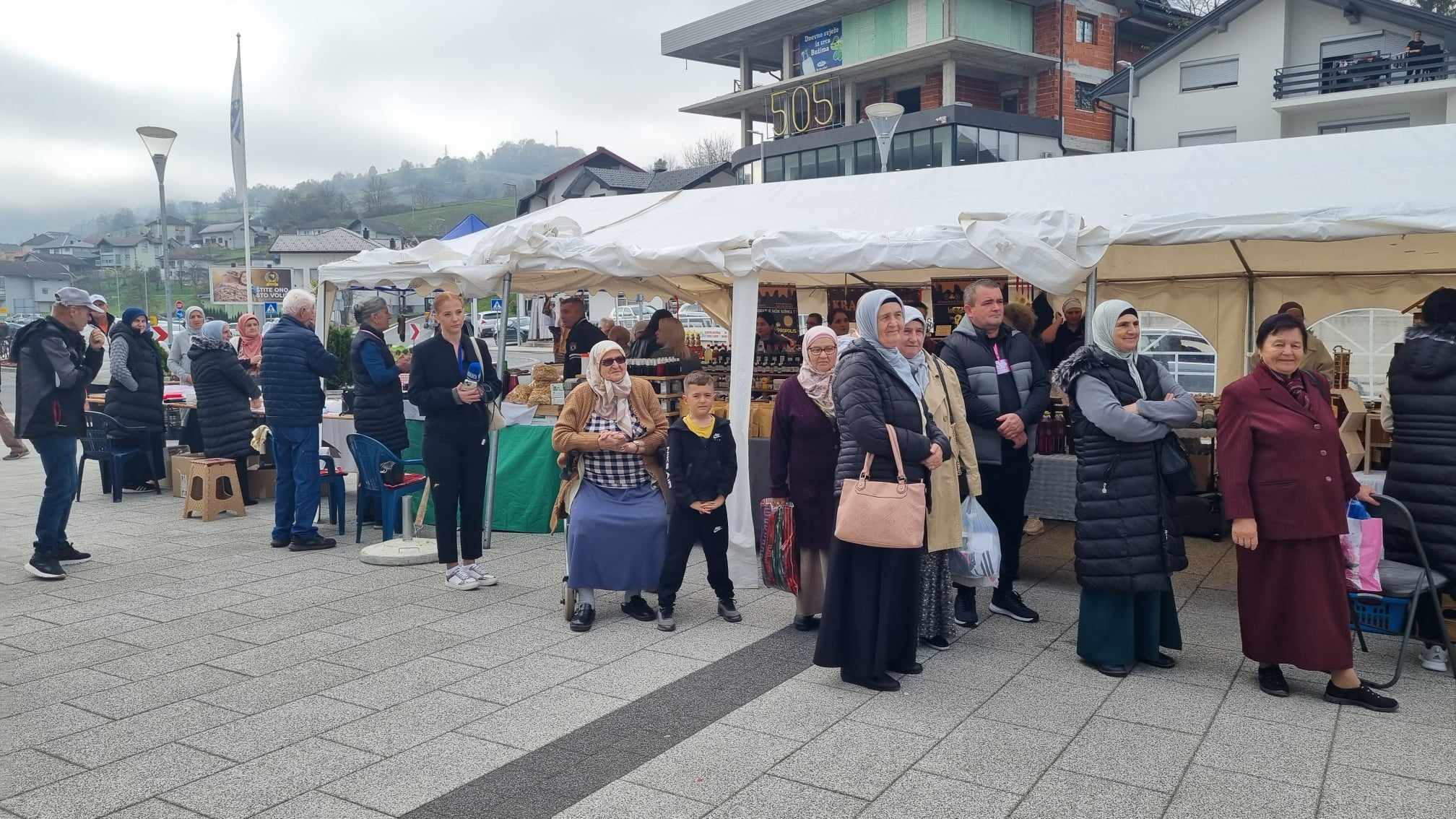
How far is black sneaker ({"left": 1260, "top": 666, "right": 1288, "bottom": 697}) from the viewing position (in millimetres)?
4531

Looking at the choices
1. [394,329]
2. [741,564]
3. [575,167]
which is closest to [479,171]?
[575,167]

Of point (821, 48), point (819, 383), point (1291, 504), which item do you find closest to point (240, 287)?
point (821, 48)

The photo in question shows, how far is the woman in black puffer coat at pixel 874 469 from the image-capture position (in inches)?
179

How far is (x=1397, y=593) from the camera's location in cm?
463

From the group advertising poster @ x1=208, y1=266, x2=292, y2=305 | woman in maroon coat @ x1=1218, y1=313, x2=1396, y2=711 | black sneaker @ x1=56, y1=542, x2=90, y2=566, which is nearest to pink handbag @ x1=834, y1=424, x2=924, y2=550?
woman in maroon coat @ x1=1218, y1=313, x2=1396, y2=711

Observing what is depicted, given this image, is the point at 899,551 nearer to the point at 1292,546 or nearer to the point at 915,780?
the point at 915,780

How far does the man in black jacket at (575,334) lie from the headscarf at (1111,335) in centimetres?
470

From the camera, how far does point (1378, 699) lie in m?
4.31

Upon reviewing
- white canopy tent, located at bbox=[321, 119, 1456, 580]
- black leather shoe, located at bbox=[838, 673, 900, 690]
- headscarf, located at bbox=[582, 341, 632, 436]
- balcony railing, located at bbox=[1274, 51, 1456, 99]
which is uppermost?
balcony railing, located at bbox=[1274, 51, 1456, 99]

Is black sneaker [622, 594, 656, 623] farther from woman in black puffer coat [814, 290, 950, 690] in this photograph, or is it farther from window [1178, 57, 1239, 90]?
window [1178, 57, 1239, 90]

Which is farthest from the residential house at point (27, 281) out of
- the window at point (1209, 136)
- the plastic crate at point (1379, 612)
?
the plastic crate at point (1379, 612)

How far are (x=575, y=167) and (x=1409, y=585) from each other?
59.3m

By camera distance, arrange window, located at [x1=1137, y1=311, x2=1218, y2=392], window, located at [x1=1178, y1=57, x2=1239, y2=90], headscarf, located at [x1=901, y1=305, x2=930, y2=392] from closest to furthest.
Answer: headscarf, located at [x1=901, y1=305, x2=930, y2=392], window, located at [x1=1137, y1=311, x2=1218, y2=392], window, located at [x1=1178, y1=57, x2=1239, y2=90]

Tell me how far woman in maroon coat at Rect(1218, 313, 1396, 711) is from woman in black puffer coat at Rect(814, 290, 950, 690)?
49.8 inches
